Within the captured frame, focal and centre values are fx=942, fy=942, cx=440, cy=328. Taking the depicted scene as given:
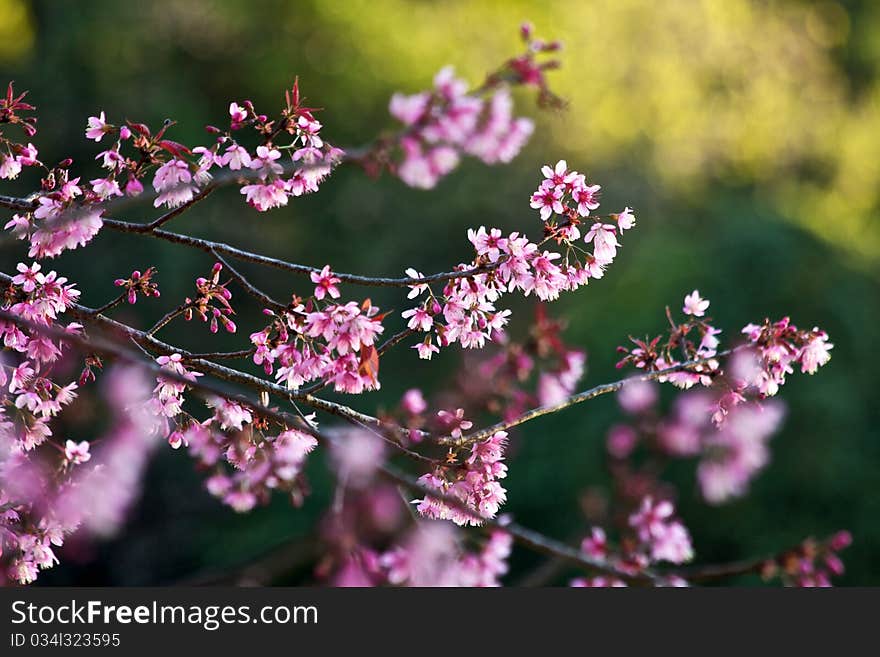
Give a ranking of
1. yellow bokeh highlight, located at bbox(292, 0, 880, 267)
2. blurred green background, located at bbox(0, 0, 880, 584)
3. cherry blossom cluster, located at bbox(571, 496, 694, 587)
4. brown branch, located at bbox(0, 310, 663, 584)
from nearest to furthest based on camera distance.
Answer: brown branch, located at bbox(0, 310, 663, 584)
cherry blossom cluster, located at bbox(571, 496, 694, 587)
blurred green background, located at bbox(0, 0, 880, 584)
yellow bokeh highlight, located at bbox(292, 0, 880, 267)

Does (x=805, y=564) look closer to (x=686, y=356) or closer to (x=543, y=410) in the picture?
(x=686, y=356)

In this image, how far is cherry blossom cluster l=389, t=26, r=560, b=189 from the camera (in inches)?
54.0

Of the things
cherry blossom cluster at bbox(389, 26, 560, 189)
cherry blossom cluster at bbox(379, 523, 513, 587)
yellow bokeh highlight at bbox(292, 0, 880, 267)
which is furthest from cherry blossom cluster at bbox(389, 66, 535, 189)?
yellow bokeh highlight at bbox(292, 0, 880, 267)

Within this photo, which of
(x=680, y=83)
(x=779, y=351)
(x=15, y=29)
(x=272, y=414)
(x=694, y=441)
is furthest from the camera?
(x=680, y=83)

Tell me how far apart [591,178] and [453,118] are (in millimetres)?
5201

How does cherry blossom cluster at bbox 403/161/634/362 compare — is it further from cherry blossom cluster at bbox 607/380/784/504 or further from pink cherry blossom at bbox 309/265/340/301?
cherry blossom cluster at bbox 607/380/784/504

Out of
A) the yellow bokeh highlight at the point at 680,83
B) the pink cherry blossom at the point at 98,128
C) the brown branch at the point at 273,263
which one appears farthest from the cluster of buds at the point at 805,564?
the yellow bokeh highlight at the point at 680,83

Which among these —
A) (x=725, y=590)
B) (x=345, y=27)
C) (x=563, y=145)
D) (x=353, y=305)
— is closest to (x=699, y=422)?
(x=725, y=590)

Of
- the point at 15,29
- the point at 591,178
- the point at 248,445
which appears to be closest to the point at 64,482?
the point at 248,445

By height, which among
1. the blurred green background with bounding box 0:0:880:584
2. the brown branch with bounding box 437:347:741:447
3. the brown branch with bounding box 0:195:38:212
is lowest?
the brown branch with bounding box 437:347:741:447

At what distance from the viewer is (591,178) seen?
6.43 metres

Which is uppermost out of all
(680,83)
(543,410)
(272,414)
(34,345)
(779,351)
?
(680,83)

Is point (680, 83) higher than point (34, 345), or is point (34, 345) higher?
point (680, 83)

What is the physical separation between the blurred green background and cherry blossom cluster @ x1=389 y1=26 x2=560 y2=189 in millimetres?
2242
